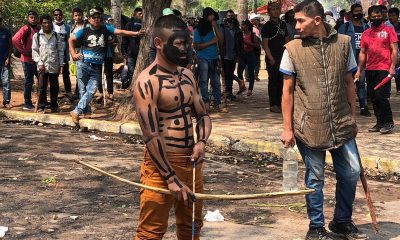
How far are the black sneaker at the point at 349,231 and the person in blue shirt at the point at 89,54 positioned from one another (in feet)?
21.2

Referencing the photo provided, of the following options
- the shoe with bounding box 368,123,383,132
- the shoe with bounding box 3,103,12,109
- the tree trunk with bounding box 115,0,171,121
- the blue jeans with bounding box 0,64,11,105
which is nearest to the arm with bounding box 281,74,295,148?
the shoe with bounding box 368,123,383,132

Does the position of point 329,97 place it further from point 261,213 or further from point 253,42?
point 253,42

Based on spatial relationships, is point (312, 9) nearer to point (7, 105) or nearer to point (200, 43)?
point (200, 43)

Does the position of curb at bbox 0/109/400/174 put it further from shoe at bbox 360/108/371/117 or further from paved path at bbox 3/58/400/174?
shoe at bbox 360/108/371/117

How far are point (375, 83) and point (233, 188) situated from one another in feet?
12.6

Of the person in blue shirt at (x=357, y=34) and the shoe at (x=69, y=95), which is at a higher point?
the person in blue shirt at (x=357, y=34)

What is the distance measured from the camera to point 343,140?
5387 mm

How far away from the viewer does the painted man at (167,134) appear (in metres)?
4.15

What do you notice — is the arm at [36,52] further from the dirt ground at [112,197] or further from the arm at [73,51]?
the dirt ground at [112,197]

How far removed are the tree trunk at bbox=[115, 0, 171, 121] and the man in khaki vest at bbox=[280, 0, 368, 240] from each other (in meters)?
6.29

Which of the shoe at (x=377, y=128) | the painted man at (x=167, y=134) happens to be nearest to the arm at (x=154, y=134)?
the painted man at (x=167, y=134)

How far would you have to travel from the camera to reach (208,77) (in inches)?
485

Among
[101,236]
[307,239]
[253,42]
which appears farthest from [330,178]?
[253,42]

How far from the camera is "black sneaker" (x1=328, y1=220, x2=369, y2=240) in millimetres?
5531
